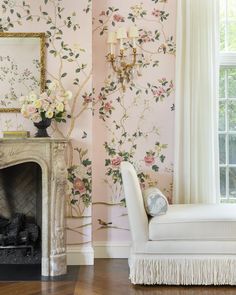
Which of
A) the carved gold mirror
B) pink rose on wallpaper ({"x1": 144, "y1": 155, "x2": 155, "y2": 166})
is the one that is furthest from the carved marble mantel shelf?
pink rose on wallpaper ({"x1": 144, "y1": 155, "x2": 155, "y2": 166})

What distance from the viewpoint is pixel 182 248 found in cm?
294

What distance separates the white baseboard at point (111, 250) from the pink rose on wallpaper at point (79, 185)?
563 millimetres

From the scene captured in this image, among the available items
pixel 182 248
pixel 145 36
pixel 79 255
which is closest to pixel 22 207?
pixel 79 255

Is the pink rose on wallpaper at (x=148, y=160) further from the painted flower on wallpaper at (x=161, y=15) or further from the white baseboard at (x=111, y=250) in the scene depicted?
the painted flower on wallpaper at (x=161, y=15)

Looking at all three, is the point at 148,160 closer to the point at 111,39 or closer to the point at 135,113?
the point at 135,113

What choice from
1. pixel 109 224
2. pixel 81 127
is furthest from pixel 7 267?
pixel 81 127

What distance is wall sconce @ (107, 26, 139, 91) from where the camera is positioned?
11.8 ft

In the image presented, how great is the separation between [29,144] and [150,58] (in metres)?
1.36

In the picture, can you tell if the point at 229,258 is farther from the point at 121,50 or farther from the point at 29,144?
the point at 121,50

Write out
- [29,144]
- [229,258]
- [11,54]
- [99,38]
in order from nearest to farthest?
[229,258] < [29,144] < [11,54] < [99,38]

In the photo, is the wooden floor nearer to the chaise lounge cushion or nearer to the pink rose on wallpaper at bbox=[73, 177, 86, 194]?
the chaise lounge cushion

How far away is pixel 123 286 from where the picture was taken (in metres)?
2.94

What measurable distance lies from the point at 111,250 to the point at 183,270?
0.93 metres

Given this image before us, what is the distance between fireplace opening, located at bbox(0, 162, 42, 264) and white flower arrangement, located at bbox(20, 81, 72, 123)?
507mm
